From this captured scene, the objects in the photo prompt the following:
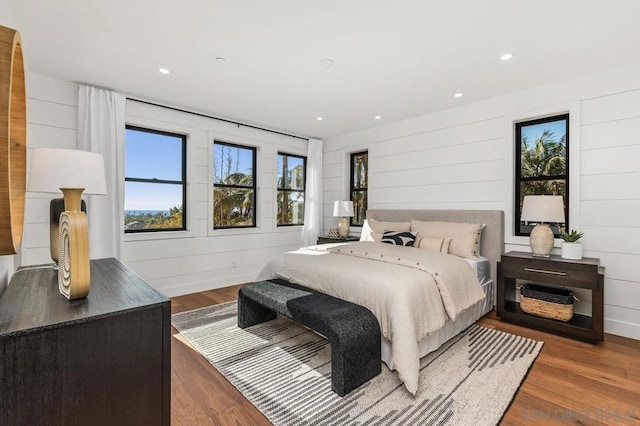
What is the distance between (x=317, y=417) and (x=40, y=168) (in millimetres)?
1852

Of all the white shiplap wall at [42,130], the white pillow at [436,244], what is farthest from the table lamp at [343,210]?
the white shiplap wall at [42,130]

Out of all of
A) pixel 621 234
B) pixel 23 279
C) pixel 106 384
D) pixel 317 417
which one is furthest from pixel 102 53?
pixel 621 234

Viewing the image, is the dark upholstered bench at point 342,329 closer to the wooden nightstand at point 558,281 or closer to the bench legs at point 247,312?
the bench legs at point 247,312

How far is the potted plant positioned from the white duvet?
2.93 feet

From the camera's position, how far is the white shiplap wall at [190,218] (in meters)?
3.02

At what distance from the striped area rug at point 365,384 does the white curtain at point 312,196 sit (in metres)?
2.45

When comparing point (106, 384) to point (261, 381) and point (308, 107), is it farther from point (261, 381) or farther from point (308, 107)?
point (308, 107)

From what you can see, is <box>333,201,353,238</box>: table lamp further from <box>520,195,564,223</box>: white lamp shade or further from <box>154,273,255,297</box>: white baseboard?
<box>520,195,564,223</box>: white lamp shade

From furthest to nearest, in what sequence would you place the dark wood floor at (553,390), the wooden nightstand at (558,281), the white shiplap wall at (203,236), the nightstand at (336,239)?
the nightstand at (336,239) → the white shiplap wall at (203,236) → the wooden nightstand at (558,281) → the dark wood floor at (553,390)

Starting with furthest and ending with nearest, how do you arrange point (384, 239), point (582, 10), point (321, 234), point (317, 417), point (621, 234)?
point (321, 234), point (384, 239), point (621, 234), point (582, 10), point (317, 417)

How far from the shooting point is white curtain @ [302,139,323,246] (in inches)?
211

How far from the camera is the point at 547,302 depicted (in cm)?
288

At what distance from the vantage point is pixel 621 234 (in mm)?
2811

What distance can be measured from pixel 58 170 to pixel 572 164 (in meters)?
4.06
